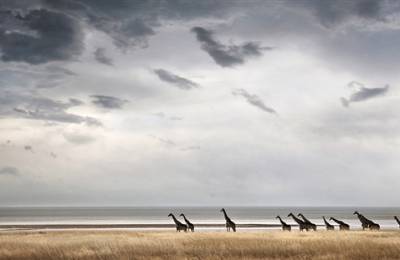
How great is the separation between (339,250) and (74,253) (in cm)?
1221

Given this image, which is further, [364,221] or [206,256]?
[364,221]

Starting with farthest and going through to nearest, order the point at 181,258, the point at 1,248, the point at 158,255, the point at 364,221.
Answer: the point at 364,221
the point at 1,248
the point at 158,255
the point at 181,258

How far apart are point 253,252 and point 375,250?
560 centimetres

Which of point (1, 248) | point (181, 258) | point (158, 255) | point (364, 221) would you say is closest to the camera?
point (181, 258)

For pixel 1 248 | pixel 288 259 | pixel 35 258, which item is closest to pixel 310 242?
pixel 288 259

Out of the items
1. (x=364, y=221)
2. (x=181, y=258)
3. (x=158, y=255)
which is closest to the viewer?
(x=181, y=258)

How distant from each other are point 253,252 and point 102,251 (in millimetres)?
6997

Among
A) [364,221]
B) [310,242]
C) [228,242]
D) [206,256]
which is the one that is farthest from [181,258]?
[364,221]

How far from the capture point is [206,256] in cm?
2230

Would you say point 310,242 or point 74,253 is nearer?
point 74,253

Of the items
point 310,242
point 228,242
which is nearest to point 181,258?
point 228,242

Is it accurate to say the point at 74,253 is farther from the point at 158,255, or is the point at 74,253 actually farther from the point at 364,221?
the point at 364,221

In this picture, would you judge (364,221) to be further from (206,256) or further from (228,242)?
(206,256)

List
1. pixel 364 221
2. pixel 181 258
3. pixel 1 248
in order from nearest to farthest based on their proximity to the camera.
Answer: pixel 181 258 < pixel 1 248 < pixel 364 221
